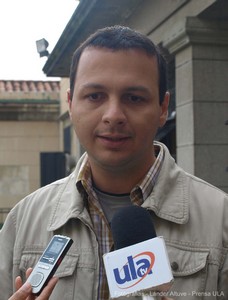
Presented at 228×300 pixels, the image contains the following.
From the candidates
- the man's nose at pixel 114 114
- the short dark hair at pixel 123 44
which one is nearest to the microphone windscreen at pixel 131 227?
the man's nose at pixel 114 114

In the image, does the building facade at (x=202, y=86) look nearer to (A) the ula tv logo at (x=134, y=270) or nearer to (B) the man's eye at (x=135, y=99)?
(B) the man's eye at (x=135, y=99)

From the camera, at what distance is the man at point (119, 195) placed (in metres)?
1.95

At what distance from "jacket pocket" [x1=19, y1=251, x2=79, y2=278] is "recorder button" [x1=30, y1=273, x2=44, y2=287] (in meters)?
0.36

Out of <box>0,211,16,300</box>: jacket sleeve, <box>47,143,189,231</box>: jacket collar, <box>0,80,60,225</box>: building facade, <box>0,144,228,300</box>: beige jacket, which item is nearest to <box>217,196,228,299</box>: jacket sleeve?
<box>0,144,228,300</box>: beige jacket

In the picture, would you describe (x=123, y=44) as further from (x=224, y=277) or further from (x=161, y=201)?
(x=224, y=277)

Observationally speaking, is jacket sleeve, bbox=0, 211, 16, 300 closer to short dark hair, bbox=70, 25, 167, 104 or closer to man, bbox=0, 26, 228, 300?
man, bbox=0, 26, 228, 300

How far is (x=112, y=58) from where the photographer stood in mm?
1990

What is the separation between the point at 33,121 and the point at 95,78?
15.0 meters

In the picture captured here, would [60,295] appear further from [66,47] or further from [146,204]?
[66,47]

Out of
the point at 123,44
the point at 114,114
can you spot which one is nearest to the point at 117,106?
the point at 114,114

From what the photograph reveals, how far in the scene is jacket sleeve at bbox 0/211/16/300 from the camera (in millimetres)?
2094

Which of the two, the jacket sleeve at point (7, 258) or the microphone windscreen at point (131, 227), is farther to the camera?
the jacket sleeve at point (7, 258)

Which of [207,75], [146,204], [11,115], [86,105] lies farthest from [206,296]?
[11,115]

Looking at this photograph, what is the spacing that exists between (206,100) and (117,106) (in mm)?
3841
